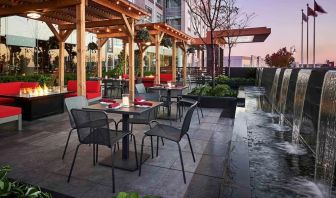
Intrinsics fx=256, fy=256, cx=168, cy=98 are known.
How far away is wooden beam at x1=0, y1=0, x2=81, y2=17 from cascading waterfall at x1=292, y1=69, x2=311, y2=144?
541cm

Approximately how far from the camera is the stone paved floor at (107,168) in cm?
307

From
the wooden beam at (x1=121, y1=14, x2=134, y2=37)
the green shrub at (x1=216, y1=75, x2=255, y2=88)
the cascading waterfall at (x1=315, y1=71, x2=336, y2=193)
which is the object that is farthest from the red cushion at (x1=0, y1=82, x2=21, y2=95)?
the green shrub at (x1=216, y1=75, x2=255, y2=88)

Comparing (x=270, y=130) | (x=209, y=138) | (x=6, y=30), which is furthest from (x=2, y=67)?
(x=270, y=130)

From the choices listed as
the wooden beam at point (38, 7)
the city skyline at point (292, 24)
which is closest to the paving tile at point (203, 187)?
the wooden beam at point (38, 7)

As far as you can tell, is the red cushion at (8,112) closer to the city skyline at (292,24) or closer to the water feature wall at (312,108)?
the water feature wall at (312,108)

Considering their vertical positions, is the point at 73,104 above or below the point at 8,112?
above

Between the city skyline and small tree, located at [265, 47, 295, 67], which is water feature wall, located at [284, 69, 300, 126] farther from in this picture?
small tree, located at [265, 47, 295, 67]

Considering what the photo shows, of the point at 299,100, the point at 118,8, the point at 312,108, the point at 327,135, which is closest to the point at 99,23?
the point at 118,8

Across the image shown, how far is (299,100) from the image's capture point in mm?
4941

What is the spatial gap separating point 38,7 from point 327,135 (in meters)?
7.60

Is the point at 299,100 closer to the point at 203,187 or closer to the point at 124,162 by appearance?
the point at 203,187

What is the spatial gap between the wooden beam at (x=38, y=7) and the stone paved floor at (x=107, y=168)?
3.33 metres

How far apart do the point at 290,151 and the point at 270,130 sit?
1.19m

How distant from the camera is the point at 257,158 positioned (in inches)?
125
